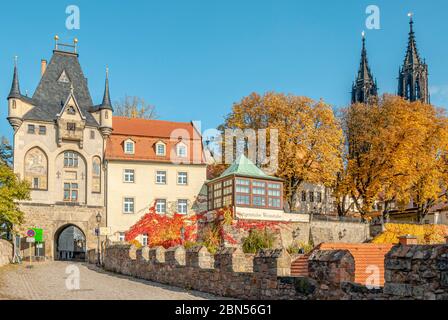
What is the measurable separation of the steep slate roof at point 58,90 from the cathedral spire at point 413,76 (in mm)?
58080

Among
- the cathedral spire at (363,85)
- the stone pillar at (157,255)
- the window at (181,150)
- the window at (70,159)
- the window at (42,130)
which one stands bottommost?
the stone pillar at (157,255)

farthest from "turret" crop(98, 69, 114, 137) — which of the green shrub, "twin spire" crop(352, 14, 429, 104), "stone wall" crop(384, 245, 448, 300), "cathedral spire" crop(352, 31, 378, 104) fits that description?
"cathedral spire" crop(352, 31, 378, 104)

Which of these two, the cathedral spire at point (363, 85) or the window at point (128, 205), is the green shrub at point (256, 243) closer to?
the window at point (128, 205)

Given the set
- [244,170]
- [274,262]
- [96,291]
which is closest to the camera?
[274,262]

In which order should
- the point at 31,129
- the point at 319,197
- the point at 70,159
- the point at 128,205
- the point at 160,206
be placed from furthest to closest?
the point at 319,197 < the point at 160,206 < the point at 128,205 < the point at 70,159 < the point at 31,129

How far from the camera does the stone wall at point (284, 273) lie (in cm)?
894

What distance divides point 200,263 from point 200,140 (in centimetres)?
3081

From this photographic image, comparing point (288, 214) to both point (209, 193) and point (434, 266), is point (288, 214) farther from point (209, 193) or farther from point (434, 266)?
point (434, 266)

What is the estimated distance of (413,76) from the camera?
8881 centimetres

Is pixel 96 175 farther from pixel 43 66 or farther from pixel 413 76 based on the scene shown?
pixel 413 76

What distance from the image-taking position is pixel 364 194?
48.5 metres

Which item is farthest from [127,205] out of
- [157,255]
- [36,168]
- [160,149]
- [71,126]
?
[157,255]

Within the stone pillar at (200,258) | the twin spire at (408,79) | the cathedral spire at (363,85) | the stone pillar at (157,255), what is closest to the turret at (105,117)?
the stone pillar at (157,255)

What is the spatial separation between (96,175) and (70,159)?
94.3 inches
